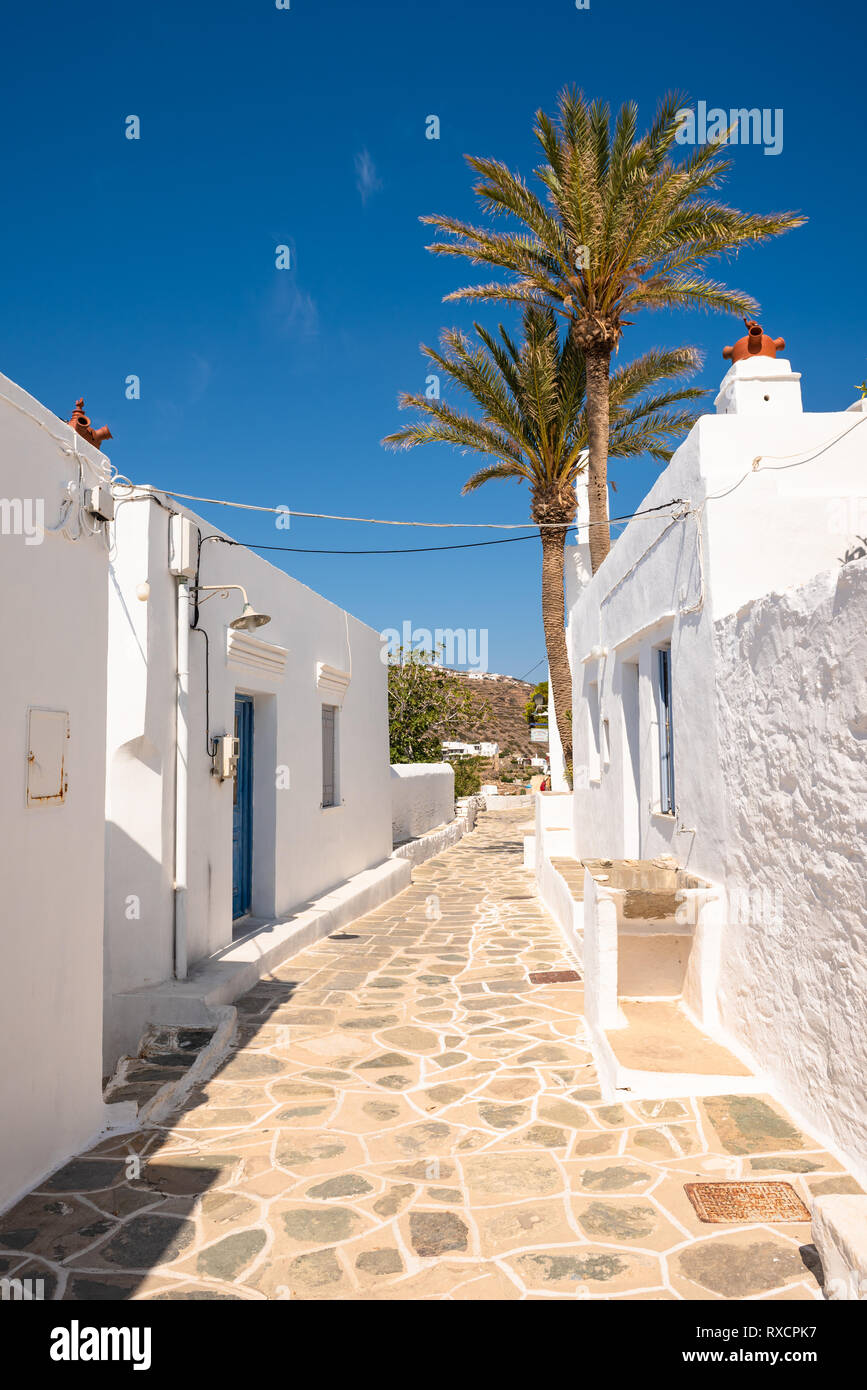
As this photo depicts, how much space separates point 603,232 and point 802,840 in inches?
399

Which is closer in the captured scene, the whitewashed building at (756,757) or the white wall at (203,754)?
the whitewashed building at (756,757)

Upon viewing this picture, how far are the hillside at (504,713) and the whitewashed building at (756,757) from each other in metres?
31.3

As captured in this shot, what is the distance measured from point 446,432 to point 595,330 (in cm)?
344

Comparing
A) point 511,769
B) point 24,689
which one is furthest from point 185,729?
point 511,769

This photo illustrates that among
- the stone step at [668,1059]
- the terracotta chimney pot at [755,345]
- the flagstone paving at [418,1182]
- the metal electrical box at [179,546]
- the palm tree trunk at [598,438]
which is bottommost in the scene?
the flagstone paving at [418,1182]

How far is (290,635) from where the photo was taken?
950 centimetres

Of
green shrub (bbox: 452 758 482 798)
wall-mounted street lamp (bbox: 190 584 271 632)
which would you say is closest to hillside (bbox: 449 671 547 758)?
green shrub (bbox: 452 758 482 798)

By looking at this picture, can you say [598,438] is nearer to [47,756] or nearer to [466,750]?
[47,756]

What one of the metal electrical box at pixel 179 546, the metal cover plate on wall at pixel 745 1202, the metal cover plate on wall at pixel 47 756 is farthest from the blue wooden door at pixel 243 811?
the metal cover plate on wall at pixel 745 1202

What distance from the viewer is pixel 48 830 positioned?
13.3ft

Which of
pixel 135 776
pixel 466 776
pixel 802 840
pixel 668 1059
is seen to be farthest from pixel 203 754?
pixel 466 776

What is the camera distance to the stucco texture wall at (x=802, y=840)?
3.70 meters

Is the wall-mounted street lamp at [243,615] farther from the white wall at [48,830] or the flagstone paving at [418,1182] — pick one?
the flagstone paving at [418,1182]

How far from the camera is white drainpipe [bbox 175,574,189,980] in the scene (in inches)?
254
